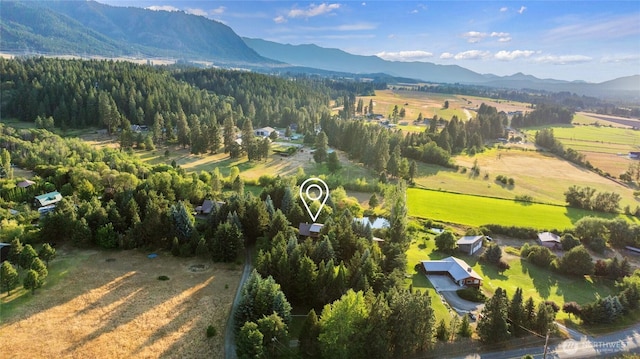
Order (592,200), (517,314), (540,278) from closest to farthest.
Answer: (517,314) < (540,278) < (592,200)

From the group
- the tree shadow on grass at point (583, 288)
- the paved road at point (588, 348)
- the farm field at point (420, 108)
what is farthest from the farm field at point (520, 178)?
the farm field at point (420, 108)

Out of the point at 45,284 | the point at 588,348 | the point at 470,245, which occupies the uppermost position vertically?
the point at 470,245

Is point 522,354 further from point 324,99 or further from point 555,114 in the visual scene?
point 555,114

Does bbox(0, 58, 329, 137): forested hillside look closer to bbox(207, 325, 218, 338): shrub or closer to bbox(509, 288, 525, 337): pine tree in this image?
bbox(207, 325, 218, 338): shrub

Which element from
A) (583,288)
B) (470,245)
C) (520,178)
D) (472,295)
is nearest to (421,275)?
(472,295)

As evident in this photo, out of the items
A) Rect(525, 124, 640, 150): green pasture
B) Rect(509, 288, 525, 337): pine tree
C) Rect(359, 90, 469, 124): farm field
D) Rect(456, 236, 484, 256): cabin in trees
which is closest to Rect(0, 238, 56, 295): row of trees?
Rect(509, 288, 525, 337): pine tree

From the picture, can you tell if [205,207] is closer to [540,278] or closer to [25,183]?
[25,183]
